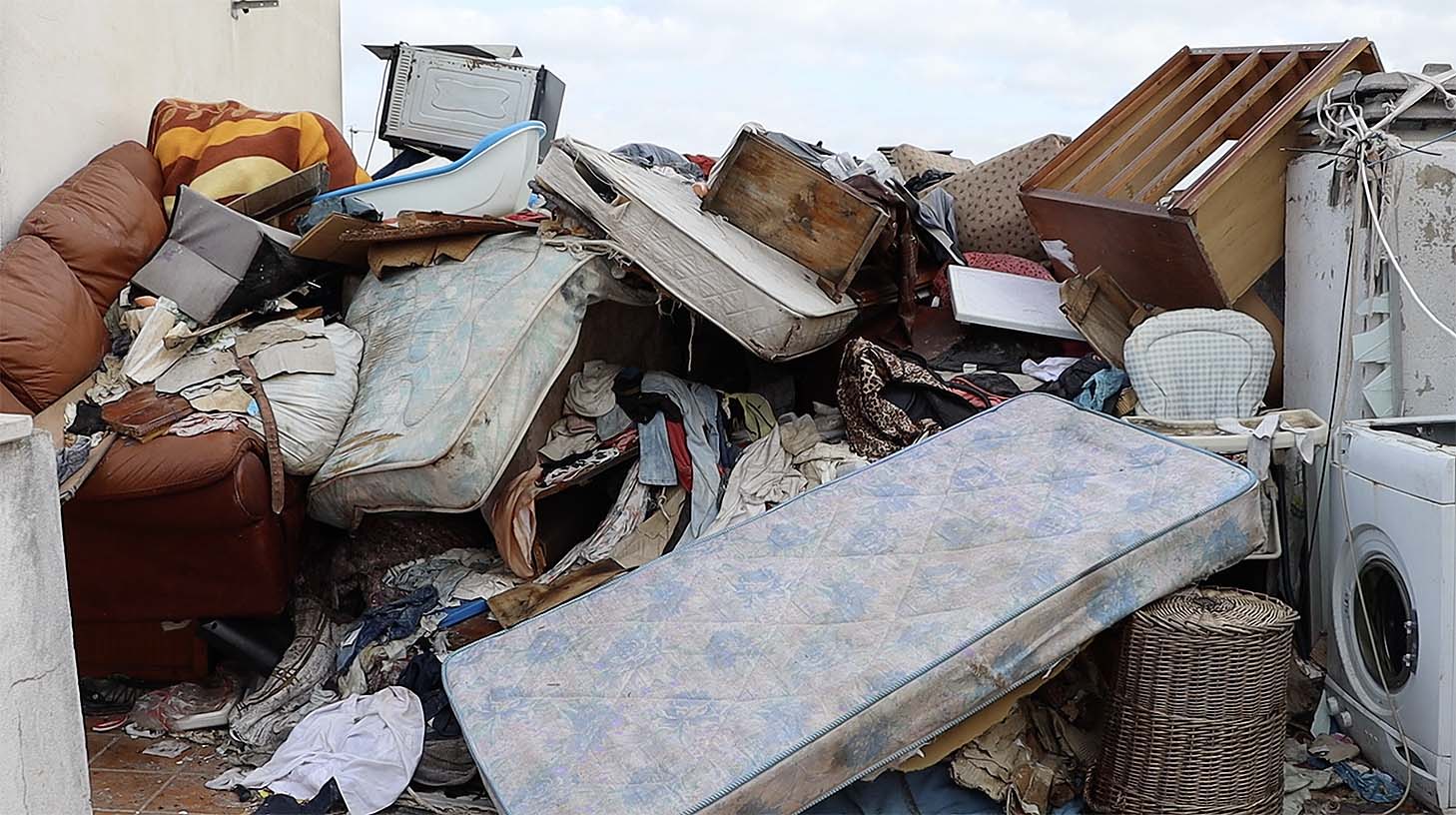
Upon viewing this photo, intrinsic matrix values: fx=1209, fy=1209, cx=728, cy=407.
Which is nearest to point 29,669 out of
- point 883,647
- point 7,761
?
point 7,761

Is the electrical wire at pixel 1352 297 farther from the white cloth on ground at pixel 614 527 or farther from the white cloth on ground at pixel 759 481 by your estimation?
the white cloth on ground at pixel 614 527

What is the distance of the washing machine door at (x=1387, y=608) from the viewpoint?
2541mm

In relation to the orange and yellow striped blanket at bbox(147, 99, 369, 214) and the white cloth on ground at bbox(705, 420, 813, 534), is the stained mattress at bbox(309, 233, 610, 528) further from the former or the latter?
the orange and yellow striped blanket at bbox(147, 99, 369, 214)

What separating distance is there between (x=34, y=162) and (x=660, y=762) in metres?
3.07

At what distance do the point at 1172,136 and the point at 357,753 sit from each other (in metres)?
3.09

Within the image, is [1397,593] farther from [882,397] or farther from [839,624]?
[882,397]

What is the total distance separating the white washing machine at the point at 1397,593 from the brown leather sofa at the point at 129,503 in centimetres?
274

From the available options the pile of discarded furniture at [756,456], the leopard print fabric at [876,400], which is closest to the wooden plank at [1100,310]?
the pile of discarded furniture at [756,456]

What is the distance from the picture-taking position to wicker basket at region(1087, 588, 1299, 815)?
8.21ft

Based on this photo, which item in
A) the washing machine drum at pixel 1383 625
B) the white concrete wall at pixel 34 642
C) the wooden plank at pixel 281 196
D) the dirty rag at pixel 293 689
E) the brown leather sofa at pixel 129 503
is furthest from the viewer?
the wooden plank at pixel 281 196

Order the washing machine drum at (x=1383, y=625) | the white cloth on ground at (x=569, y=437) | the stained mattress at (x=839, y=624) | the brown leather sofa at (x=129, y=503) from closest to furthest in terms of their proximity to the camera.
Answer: the stained mattress at (x=839, y=624) < the washing machine drum at (x=1383, y=625) < the brown leather sofa at (x=129, y=503) < the white cloth on ground at (x=569, y=437)

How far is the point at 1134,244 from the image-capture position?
12.0 feet

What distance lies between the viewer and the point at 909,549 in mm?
2826

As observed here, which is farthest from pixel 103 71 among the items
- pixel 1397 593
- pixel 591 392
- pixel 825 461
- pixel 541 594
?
pixel 1397 593
